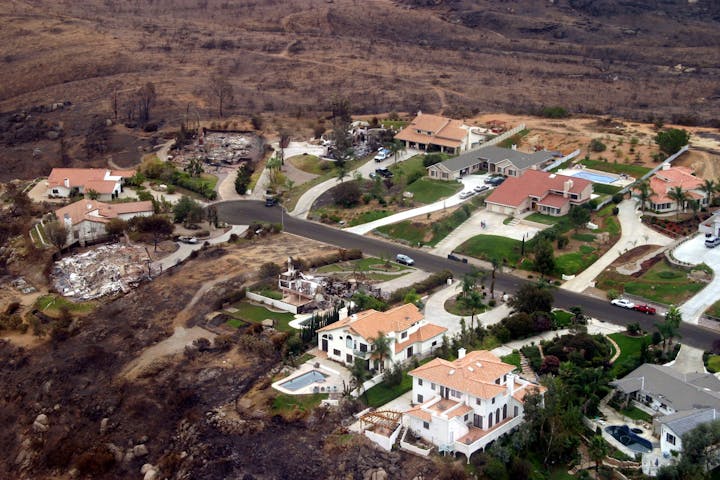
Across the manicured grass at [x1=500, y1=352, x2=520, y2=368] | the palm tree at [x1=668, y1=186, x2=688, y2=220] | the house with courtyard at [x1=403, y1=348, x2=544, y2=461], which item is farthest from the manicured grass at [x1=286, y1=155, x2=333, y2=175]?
the house with courtyard at [x1=403, y1=348, x2=544, y2=461]

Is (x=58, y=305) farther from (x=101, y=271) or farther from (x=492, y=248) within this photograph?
(x=492, y=248)

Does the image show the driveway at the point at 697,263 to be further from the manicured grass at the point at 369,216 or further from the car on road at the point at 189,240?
the car on road at the point at 189,240

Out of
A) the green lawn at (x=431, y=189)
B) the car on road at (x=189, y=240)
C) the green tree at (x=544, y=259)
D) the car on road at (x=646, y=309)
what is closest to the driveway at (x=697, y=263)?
the car on road at (x=646, y=309)

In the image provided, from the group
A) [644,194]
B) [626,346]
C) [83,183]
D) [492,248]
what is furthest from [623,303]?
[83,183]

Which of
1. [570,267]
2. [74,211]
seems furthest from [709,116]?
[74,211]

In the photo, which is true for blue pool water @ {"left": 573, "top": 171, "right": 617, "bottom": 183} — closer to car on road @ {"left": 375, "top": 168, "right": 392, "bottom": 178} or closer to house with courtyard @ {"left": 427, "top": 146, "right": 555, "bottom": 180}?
house with courtyard @ {"left": 427, "top": 146, "right": 555, "bottom": 180}

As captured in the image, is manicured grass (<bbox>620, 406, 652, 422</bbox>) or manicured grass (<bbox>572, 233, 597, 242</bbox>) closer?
manicured grass (<bbox>620, 406, 652, 422</bbox>)
